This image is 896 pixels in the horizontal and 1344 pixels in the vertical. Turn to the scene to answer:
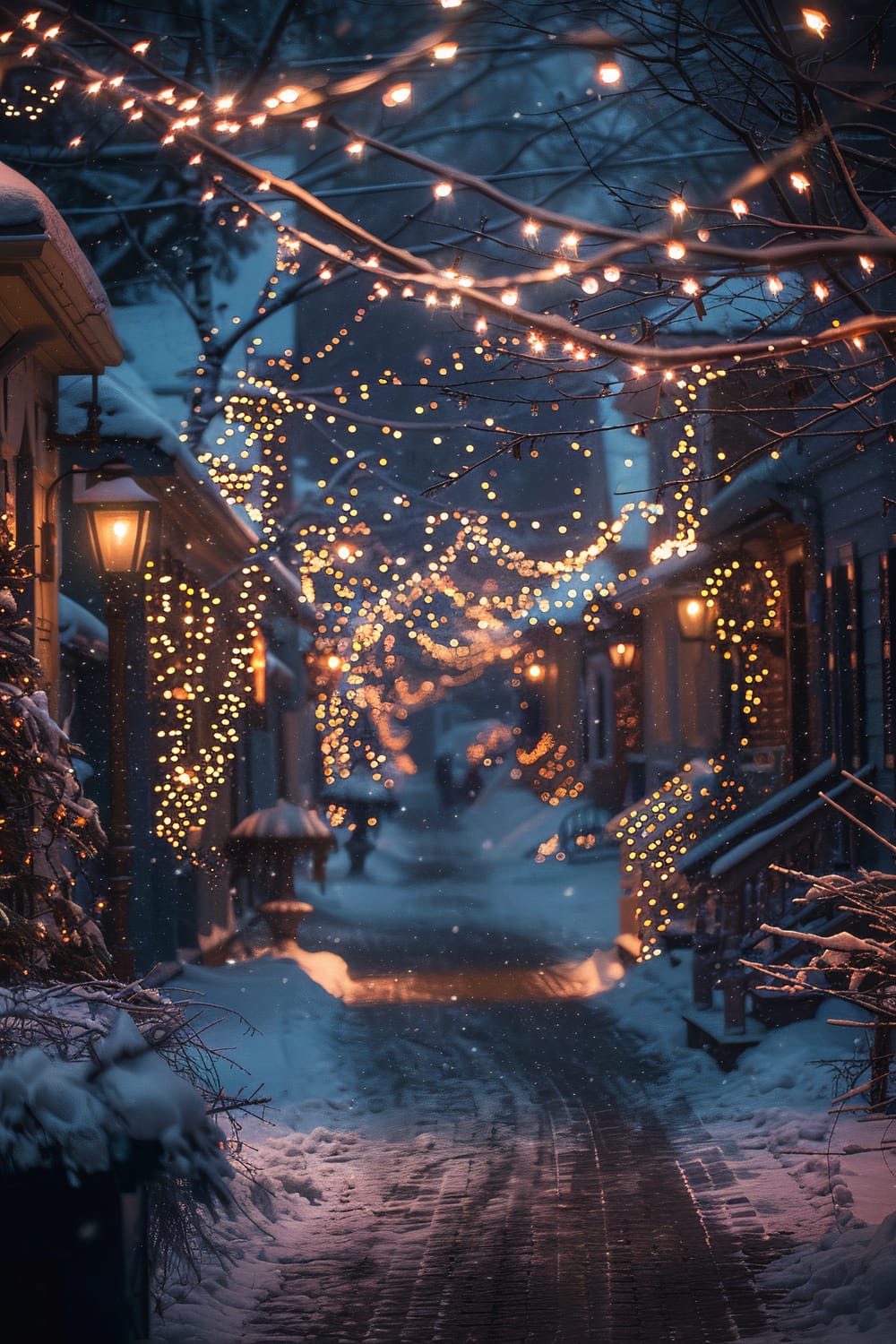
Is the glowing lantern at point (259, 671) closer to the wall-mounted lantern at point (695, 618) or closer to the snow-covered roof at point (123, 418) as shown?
the wall-mounted lantern at point (695, 618)

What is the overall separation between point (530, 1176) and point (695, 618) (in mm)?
9266

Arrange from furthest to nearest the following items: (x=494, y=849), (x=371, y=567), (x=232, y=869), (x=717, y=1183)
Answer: (x=494, y=849) < (x=371, y=567) < (x=232, y=869) < (x=717, y=1183)

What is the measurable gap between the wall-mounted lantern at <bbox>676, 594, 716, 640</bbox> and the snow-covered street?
3847mm

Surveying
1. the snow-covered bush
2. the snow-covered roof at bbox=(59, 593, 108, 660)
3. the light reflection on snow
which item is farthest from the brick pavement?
the snow-covered roof at bbox=(59, 593, 108, 660)

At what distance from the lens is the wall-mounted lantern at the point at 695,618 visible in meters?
16.1

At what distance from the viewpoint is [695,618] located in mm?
16141

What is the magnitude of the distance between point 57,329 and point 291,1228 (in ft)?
16.7

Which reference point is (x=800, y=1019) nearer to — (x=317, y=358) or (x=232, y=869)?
(x=232, y=869)

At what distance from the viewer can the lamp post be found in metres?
8.80

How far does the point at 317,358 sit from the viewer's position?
20234mm

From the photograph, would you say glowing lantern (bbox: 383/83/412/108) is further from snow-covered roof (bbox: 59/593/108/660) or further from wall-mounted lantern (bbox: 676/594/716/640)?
wall-mounted lantern (bbox: 676/594/716/640)

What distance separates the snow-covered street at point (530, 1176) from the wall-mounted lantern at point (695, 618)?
3.85m

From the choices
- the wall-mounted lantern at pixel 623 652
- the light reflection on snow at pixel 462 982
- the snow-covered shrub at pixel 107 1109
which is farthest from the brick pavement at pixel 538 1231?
the wall-mounted lantern at pixel 623 652

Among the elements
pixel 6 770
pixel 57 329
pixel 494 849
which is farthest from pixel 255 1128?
pixel 494 849
